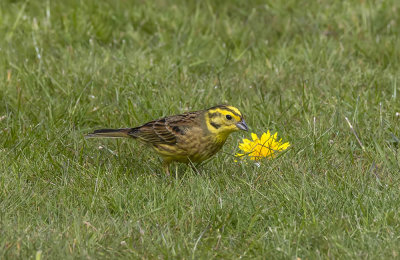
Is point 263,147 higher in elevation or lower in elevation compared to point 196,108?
higher

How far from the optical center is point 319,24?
956cm

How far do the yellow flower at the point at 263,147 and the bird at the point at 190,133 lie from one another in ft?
0.75

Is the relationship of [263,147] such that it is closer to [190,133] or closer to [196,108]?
[190,133]

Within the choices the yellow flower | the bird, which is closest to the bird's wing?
the bird

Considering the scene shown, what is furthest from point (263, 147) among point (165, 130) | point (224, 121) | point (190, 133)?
point (165, 130)

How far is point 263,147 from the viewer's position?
6230 millimetres

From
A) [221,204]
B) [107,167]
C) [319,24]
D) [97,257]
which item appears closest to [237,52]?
[319,24]

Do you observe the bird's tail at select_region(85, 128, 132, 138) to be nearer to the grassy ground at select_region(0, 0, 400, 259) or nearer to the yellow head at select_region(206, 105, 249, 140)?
the grassy ground at select_region(0, 0, 400, 259)

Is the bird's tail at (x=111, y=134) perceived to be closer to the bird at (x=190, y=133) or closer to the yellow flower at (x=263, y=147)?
the bird at (x=190, y=133)

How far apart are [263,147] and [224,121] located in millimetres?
461

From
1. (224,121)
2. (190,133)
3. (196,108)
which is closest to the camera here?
(224,121)

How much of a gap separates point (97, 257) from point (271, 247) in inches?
43.4

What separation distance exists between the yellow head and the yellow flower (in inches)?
10.4

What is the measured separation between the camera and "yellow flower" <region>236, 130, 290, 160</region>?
20.4 ft
